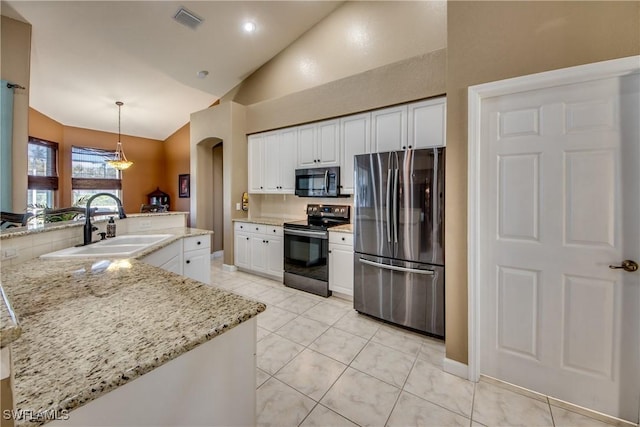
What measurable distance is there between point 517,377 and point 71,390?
8.01 feet

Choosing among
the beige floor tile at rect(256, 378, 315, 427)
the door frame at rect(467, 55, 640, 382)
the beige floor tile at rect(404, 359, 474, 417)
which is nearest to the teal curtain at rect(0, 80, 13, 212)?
the beige floor tile at rect(256, 378, 315, 427)

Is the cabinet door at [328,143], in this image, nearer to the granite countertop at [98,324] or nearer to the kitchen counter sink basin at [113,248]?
the kitchen counter sink basin at [113,248]

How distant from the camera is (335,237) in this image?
3.34 metres

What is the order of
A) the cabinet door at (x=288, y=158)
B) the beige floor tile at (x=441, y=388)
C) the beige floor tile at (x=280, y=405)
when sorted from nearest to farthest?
the beige floor tile at (x=280, y=405), the beige floor tile at (x=441, y=388), the cabinet door at (x=288, y=158)

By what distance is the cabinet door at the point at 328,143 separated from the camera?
368 centimetres

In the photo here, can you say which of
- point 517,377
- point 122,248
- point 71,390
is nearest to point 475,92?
point 517,377

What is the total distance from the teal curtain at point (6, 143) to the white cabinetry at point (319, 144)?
333 centimetres

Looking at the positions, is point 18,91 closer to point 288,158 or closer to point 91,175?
point 288,158

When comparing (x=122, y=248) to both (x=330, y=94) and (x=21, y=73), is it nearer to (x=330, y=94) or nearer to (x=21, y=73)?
(x=21, y=73)

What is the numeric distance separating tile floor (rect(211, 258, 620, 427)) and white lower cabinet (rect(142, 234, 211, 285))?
989mm

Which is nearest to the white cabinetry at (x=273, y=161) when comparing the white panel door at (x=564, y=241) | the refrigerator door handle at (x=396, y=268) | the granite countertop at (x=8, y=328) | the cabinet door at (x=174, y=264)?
the refrigerator door handle at (x=396, y=268)

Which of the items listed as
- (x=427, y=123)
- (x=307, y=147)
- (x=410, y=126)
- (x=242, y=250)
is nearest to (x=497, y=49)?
(x=427, y=123)

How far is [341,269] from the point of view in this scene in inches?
131

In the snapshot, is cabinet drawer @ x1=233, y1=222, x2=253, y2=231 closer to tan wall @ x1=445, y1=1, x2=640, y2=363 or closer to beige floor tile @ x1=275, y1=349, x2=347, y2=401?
beige floor tile @ x1=275, y1=349, x2=347, y2=401
